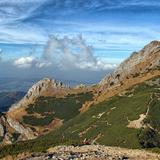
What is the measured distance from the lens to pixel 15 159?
282ft

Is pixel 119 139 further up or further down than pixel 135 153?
further down

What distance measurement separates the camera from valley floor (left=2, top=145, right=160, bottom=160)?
Result: 7394 centimetres

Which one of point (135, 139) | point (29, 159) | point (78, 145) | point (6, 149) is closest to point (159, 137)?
point (135, 139)

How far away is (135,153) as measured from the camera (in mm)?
78500

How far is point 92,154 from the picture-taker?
7575 cm

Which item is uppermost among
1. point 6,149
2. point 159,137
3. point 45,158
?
point 45,158

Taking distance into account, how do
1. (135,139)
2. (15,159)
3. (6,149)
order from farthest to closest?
(135,139)
(6,149)
(15,159)

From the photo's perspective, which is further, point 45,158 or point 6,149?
point 6,149

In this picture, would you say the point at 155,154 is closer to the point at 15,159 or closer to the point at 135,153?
the point at 135,153

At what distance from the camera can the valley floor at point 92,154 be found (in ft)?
243

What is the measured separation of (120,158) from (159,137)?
12828 centimetres

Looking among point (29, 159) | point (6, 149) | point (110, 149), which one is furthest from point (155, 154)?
point (6, 149)

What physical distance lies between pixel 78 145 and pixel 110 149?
785 cm

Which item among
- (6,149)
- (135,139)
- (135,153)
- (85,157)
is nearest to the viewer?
(85,157)
